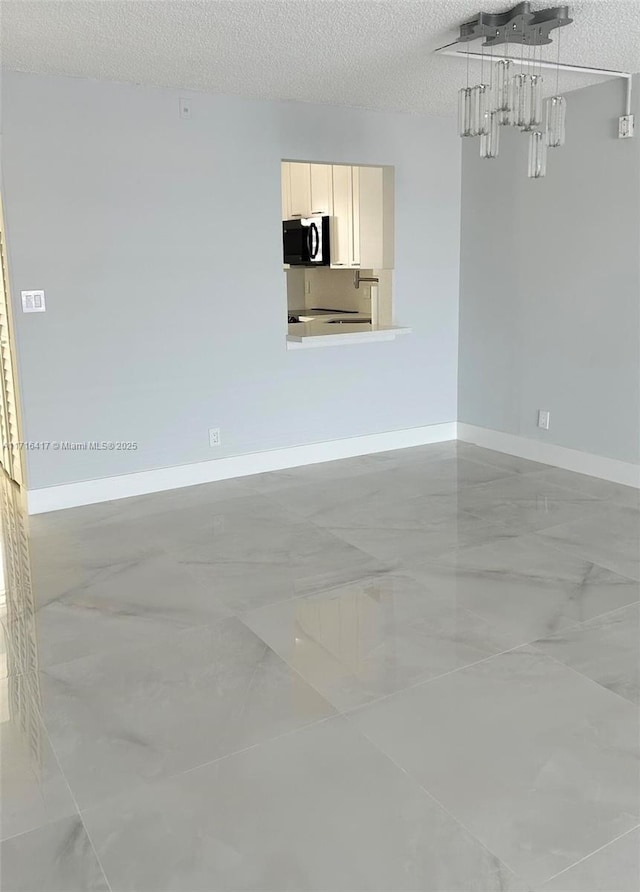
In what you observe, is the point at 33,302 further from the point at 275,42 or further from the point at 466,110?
the point at 466,110

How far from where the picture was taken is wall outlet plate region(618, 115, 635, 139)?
4.25 m

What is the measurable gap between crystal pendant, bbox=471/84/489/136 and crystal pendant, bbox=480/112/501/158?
0.06ft

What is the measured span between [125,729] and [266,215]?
10.8ft

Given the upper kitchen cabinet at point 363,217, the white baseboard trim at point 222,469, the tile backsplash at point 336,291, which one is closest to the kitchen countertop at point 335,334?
the upper kitchen cabinet at point 363,217

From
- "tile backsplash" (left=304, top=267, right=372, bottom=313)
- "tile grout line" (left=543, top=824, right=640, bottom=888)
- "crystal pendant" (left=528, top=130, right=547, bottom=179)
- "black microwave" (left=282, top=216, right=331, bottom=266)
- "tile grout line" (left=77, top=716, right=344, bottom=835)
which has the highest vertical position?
"crystal pendant" (left=528, top=130, right=547, bottom=179)

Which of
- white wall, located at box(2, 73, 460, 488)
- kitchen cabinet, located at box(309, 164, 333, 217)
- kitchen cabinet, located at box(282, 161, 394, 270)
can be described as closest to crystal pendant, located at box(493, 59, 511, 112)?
white wall, located at box(2, 73, 460, 488)

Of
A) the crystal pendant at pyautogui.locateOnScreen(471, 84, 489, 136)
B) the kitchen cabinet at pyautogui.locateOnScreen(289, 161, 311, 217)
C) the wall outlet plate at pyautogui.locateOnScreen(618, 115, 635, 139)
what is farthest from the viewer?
the kitchen cabinet at pyautogui.locateOnScreen(289, 161, 311, 217)

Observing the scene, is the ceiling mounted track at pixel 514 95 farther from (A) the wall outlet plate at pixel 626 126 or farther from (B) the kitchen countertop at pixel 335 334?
(B) the kitchen countertop at pixel 335 334

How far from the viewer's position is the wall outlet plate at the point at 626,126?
4246mm

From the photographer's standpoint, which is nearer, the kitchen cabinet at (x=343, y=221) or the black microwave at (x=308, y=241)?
the kitchen cabinet at (x=343, y=221)

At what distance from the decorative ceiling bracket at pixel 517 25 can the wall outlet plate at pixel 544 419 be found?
2.32 m

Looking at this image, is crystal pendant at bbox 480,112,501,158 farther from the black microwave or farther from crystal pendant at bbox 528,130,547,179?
the black microwave

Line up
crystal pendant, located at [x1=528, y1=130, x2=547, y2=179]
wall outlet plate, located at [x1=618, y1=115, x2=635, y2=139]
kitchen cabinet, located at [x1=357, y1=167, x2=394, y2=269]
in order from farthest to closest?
1. kitchen cabinet, located at [x1=357, y1=167, x2=394, y2=269]
2. wall outlet plate, located at [x1=618, y1=115, x2=635, y2=139]
3. crystal pendant, located at [x1=528, y1=130, x2=547, y2=179]

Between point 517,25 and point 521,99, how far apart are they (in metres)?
0.31
